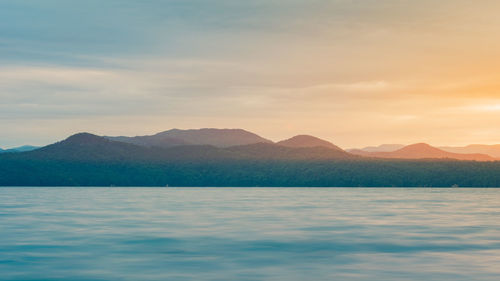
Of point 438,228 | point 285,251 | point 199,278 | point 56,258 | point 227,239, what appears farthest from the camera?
point 438,228

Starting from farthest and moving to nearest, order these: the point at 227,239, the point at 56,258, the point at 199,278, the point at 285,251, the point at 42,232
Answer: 1. the point at 42,232
2. the point at 227,239
3. the point at 285,251
4. the point at 56,258
5. the point at 199,278

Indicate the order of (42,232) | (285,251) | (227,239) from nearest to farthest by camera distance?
(285,251) → (227,239) → (42,232)

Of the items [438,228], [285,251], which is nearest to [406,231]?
[438,228]

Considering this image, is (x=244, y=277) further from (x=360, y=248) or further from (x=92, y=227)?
(x=92, y=227)

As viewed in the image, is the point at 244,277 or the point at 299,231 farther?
the point at 299,231

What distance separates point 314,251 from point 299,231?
36.1ft

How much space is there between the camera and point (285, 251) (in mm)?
33844

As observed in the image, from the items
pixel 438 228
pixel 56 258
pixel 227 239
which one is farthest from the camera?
pixel 438 228

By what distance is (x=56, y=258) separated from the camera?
31.6 metres

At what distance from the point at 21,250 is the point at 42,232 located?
35.0 ft

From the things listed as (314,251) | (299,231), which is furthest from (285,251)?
(299,231)

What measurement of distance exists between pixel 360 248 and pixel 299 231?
32.7ft

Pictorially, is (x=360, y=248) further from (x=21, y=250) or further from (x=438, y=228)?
(x=21, y=250)

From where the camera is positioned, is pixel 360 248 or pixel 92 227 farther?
pixel 92 227
